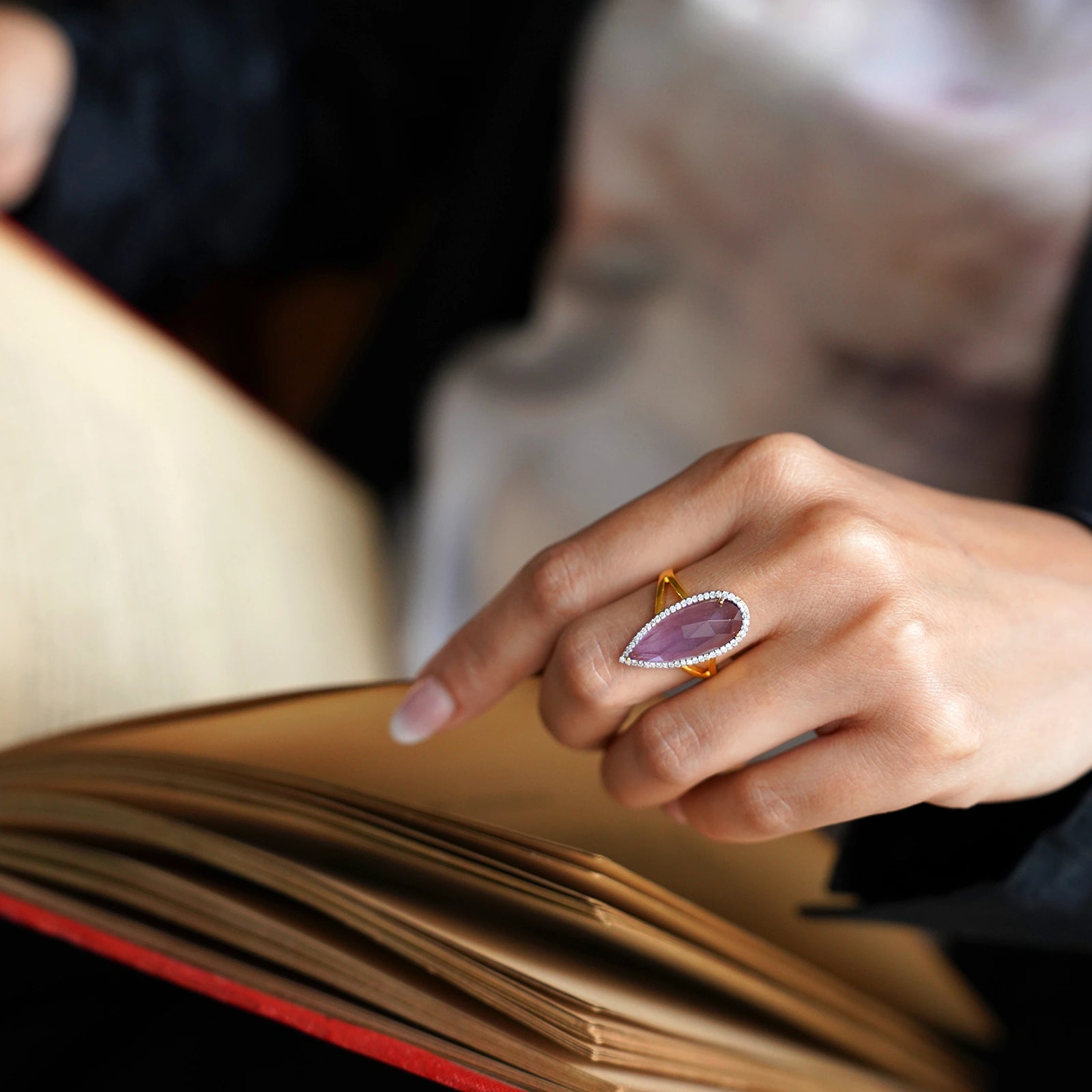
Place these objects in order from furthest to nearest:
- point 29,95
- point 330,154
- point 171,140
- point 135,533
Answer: point 330,154
point 171,140
point 29,95
point 135,533

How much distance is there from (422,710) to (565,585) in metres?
0.08

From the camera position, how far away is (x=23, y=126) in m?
0.73

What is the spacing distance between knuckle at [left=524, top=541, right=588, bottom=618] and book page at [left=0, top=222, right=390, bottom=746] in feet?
1.03

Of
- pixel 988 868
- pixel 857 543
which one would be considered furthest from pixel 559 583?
pixel 988 868

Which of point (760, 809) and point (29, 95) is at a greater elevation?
point (29, 95)

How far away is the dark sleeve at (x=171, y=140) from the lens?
77cm

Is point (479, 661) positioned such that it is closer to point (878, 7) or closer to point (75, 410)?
point (75, 410)

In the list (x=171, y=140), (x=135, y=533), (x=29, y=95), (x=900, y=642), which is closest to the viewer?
(x=900, y=642)

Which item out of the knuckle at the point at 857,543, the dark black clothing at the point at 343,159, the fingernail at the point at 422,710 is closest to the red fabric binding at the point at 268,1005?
the fingernail at the point at 422,710

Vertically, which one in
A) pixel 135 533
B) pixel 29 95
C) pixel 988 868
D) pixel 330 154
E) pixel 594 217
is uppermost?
pixel 330 154

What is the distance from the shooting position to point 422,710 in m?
0.38

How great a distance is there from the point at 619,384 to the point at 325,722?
1.65ft

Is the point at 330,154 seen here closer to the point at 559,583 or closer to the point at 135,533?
the point at 135,533

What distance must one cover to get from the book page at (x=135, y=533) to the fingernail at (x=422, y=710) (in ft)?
0.80
